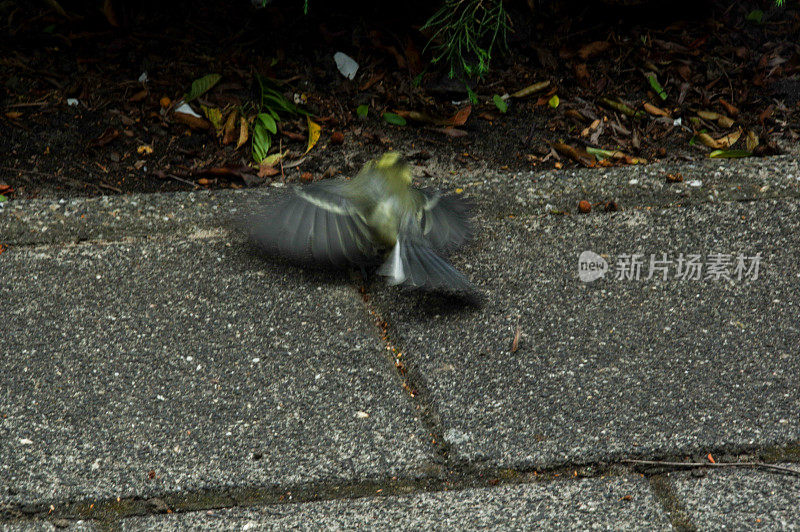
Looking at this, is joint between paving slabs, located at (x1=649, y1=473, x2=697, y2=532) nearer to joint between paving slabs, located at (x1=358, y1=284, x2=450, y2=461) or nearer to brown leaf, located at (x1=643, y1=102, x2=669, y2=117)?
joint between paving slabs, located at (x1=358, y1=284, x2=450, y2=461)

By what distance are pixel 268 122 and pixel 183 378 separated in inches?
62.5

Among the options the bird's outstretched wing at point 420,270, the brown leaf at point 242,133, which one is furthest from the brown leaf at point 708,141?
the brown leaf at point 242,133

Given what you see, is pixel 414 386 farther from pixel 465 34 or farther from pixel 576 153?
pixel 465 34

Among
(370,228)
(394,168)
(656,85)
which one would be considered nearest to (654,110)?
(656,85)

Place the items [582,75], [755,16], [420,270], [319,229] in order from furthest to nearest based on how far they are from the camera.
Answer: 1. [755,16]
2. [582,75]
3. [319,229]
4. [420,270]

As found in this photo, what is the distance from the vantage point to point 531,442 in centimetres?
222

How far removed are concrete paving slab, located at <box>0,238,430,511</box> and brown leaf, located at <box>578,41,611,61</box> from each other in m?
2.01

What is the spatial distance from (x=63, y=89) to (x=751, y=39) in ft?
11.7

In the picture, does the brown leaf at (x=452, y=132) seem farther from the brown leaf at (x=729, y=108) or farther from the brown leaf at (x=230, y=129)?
the brown leaf at (x=729, y=108)

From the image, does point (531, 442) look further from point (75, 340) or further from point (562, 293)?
point (75, 340)

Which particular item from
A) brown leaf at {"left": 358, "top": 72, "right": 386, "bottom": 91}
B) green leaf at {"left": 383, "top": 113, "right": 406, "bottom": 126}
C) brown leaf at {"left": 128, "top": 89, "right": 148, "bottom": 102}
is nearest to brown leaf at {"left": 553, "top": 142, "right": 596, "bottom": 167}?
green leaf at {"left": 383, "top": 113, "right": 406, "bottom": 126}

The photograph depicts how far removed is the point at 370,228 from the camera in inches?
112

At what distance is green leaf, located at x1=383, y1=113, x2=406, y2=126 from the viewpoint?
3.70 m

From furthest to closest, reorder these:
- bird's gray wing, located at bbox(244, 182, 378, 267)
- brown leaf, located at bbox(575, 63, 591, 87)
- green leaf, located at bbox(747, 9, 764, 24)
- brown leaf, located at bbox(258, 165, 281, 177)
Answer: green leaf, located at bbox(747, 9, 764, 24), brown leaf, located at bbox(575, 63, 591, 87), brown leaf, located at bbox(258, 165, 281, 177), bird's gray wing, located at bbox(244, 182, 378, 267)
